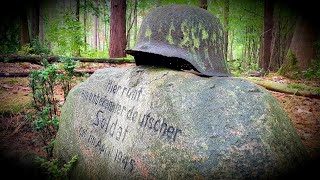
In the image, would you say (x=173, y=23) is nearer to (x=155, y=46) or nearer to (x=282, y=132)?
(x=155, y=46)

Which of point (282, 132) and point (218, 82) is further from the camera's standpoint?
point (218, 82)

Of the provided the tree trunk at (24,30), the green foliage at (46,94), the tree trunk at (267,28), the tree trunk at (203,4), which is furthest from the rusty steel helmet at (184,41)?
the tree trunk at (24,30)

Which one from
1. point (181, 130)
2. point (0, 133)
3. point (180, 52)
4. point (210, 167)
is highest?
point (180, 52)

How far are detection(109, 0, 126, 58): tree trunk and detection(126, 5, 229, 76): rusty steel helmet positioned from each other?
6.34 meters

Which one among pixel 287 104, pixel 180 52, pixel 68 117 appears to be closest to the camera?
pixel 180 52

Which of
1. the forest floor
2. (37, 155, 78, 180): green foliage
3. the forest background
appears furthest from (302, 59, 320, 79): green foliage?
(37, 155, 78, 180): green foliage

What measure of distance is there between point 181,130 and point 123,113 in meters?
0.77

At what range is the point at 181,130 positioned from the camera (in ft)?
6.57

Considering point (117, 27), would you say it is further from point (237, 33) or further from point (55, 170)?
point (237, 33)

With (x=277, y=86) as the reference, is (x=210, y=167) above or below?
below

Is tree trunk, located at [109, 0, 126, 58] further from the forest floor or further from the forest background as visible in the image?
the forest floor

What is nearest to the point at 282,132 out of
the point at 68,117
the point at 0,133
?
the point at 68,117

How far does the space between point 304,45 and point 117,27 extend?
5860mm

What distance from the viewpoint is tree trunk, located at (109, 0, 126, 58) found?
8.60 metres
